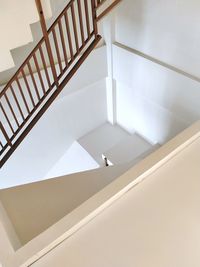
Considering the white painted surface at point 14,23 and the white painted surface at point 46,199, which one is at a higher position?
the white painted surface at point 14,23

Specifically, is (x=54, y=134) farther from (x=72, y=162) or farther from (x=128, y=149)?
(x=128, y=149)

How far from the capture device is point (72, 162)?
4641 mm

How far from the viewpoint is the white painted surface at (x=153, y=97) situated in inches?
125

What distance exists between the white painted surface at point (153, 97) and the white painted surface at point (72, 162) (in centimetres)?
114

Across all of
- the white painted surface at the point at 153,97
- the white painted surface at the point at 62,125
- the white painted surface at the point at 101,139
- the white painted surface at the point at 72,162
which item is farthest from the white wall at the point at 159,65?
the white painted surface at the point at 72,162

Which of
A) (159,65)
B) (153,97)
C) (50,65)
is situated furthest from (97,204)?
(153,97)

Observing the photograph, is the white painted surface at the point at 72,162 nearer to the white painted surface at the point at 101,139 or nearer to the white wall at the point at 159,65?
the white painted surface at the point at 101,139

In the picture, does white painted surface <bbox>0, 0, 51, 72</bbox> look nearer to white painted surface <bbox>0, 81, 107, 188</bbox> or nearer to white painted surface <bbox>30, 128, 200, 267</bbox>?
white painted surface <bbox>30, 128, 200, 267</bbox>

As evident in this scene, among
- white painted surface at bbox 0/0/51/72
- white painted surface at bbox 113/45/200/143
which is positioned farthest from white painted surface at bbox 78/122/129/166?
white painted surface at bbox 0/0/51/72

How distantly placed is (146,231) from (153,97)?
2761 mm

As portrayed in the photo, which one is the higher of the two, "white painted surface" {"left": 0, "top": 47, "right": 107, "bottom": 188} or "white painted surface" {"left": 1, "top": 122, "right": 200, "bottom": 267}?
"white painted surface" {"left": 0, "top": 47, "right": 107, "bottom": 188}

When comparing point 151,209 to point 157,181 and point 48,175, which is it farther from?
point 48,175

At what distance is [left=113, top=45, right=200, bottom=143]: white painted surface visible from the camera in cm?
317

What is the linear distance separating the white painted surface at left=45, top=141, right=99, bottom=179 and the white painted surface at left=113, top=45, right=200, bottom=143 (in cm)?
114
